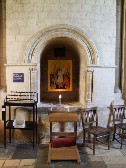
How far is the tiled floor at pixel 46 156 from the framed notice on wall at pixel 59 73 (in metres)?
2.06

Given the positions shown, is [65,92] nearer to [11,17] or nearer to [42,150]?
[42,150]

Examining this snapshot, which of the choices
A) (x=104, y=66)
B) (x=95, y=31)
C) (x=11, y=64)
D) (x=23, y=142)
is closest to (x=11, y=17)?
(x=11, y=64)

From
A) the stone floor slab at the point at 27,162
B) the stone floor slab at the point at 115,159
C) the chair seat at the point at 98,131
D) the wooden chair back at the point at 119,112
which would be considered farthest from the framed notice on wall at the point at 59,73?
the stone floor slab at the point at 115,159

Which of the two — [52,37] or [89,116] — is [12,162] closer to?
[89,116]

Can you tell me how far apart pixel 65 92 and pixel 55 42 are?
5.38ft

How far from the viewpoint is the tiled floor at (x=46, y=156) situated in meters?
4.87

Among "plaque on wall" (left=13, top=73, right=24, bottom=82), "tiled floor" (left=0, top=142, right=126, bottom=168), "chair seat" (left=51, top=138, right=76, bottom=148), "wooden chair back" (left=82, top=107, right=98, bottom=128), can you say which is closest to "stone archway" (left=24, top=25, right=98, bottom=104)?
"plaque on wall" (left=13, top=73, right=24, bottom=82)

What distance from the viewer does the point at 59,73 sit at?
23.5 ft

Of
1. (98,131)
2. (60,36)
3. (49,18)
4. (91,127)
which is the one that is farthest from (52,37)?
(98,131)

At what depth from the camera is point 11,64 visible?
20.0ft

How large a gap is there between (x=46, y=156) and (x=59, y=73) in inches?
106

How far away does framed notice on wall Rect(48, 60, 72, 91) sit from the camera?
23.5 ft

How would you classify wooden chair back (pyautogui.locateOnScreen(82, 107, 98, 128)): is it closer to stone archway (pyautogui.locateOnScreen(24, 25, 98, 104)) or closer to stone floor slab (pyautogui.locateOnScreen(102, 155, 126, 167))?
stone floor slab (pyautogui.locateOnScreen(102, 155, 126, 167))

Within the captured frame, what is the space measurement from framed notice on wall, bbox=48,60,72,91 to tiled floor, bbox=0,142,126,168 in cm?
206
